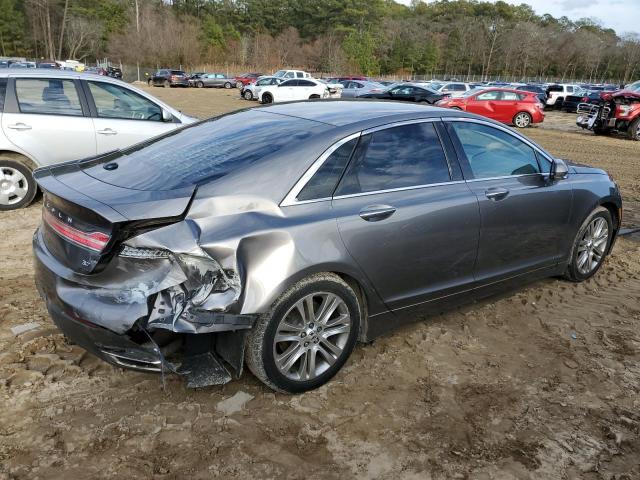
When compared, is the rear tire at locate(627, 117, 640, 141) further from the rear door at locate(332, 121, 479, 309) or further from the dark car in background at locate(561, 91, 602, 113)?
the rear door at locate(332, 121, 479, 309)

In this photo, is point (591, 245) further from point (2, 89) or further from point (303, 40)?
point (303, 40)

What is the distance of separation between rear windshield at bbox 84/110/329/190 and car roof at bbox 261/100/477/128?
0.37 ft

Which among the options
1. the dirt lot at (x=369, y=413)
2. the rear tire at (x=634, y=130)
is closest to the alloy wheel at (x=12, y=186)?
the dirt lot at (x=369, y=413)

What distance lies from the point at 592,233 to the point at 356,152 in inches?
111

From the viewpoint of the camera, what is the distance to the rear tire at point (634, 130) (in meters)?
16.6

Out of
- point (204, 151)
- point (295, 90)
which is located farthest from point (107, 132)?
point (295, 90)

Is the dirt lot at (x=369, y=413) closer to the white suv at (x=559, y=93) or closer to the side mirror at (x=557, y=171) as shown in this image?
the side mirror at (x=557, y=171)

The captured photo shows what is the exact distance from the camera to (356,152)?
3.18 meters

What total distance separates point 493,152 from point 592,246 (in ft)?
5.43

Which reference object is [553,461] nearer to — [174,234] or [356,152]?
[356,152]

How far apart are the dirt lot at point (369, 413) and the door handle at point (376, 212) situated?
0.97 meters

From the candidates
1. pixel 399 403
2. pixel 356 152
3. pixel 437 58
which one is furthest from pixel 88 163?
pixel 437 58

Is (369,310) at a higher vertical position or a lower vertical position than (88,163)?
lower

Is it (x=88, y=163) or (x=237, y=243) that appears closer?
(x=237, y=243)
